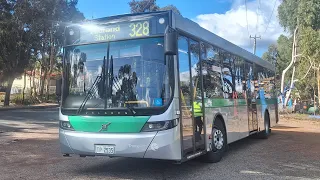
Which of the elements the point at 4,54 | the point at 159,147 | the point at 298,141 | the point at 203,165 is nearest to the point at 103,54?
the point at 159,147

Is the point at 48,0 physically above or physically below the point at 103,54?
above

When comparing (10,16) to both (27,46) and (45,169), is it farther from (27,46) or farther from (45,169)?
(45,169)

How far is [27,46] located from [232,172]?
2970 centimetres

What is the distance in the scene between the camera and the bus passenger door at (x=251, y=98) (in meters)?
11.5

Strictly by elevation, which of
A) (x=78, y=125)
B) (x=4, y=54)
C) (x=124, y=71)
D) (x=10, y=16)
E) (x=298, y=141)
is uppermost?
(x=10, y=16)

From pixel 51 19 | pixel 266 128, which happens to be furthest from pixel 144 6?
pixel 266 128

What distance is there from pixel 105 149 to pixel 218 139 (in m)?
3.09

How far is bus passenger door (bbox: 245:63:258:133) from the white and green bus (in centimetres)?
375

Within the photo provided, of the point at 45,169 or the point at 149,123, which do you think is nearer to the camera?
the point at 149,123

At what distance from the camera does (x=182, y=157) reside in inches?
259

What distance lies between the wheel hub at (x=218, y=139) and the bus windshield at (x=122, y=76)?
2440 millimetres

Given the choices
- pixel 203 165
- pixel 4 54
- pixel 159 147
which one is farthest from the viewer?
pixel 4 54

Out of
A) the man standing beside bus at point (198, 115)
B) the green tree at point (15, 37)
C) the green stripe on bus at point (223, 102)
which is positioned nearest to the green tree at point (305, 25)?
the green stripe on bus at point (223, 102)

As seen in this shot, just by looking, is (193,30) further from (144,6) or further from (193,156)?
(144,6)
